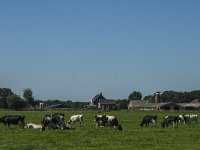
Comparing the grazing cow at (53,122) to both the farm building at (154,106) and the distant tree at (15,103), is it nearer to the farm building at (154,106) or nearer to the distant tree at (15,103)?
the farm building at (154,106)

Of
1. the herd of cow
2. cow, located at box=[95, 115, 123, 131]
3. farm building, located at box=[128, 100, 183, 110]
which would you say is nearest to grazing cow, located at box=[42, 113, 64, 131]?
the herd of cow

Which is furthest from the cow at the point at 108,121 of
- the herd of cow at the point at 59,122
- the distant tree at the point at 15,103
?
the distant tree at the point at 15,103

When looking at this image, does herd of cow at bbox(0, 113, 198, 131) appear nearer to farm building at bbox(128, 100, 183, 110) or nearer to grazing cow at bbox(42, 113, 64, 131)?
grazing cow at bbox(42, 113, 64, 131)

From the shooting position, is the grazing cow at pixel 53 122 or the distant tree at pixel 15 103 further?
the distant tree at pixel 15 103

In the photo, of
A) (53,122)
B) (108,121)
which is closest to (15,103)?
(108,121)

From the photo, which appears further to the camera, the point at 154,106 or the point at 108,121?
the point at 154,106

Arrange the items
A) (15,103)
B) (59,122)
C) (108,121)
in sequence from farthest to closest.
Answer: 1. (15,103)
2. (108,121)
3. (59,122)

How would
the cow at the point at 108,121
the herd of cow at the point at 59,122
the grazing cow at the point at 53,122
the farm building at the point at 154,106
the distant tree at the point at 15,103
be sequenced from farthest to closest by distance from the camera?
the distant tree at the point at 15,103 → the farm building at the point at 154,106 → the cow at the point at 108,121 → the herd of cow at the point at 59,122 → the grazing cow at the point at 53,122

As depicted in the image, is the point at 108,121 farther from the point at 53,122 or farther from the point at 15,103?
the point at 15,103

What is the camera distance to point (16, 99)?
597 ft

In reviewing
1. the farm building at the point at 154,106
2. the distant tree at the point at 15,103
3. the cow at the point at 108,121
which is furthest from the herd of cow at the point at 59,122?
the distant tree at the point at 15,103

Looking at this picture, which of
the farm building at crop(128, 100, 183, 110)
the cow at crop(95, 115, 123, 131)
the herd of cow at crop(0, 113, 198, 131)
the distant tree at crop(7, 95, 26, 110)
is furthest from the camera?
the distant tree at crop(7, 95, 26, 110)

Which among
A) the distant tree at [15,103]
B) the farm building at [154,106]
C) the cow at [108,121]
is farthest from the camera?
the distant tree at [15,103]

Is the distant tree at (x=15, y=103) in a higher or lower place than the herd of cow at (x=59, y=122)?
higher
